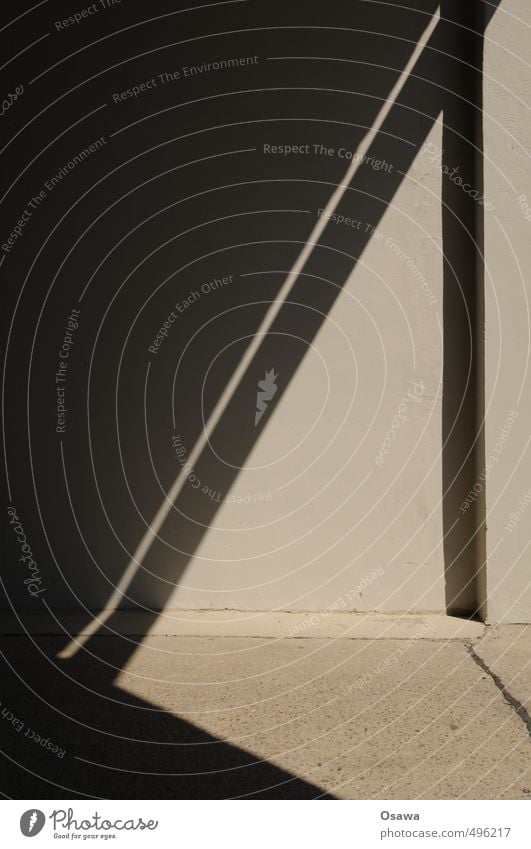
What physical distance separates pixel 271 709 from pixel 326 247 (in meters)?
2.13

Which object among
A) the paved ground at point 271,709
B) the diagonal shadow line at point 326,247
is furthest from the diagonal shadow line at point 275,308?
the paved ground at point 271,709

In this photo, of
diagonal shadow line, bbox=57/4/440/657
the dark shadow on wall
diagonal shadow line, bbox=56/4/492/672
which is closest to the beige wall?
the dark shadow on wall

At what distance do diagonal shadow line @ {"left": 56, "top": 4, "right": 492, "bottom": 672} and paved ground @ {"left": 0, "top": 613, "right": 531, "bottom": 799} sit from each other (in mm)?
546

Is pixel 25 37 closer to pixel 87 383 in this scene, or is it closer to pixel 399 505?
pixel 87 383

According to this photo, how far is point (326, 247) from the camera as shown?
423 cm

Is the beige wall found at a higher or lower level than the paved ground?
higher

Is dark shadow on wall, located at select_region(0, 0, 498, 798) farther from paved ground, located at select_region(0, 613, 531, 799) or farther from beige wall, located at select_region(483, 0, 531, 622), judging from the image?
paved ground, located at select_region(0, 613, 531, 799)

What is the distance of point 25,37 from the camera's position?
4281mm

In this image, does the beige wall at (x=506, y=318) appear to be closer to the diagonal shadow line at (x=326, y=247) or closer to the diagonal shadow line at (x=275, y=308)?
the diagonal shadow line at (x=326, y=247)

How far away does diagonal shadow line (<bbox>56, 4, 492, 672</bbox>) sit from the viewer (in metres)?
4.17

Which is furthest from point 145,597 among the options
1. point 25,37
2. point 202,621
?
point 25,37

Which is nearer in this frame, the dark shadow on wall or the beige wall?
the beige wall

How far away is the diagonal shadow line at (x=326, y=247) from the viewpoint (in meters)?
4.17

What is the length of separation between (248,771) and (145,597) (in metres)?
1.79
